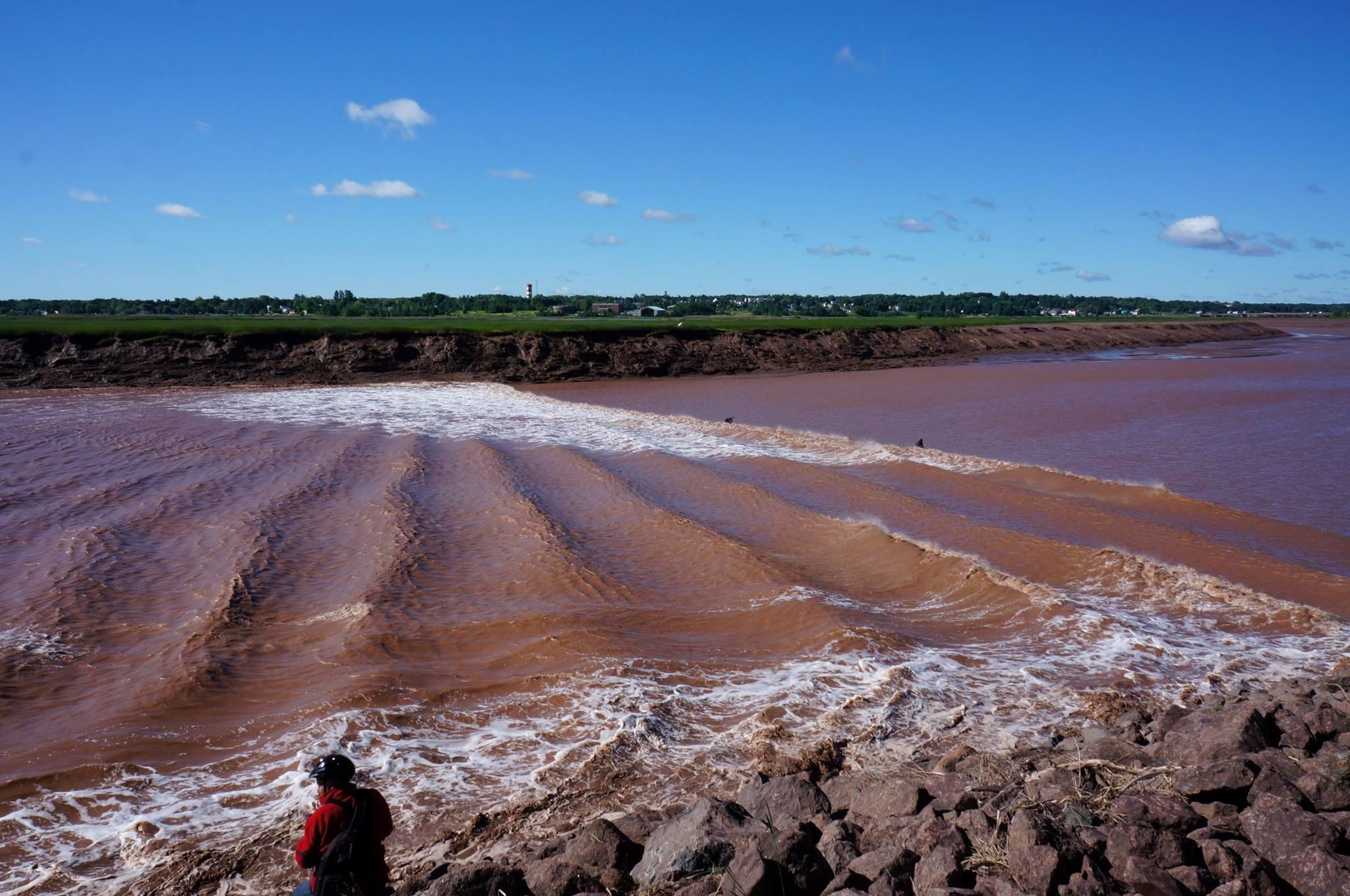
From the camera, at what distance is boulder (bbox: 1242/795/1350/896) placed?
13.2ft

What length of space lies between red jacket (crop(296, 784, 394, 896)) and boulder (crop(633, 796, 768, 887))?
132 centimetres

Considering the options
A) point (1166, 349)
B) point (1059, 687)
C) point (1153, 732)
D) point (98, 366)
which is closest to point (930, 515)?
point (1059, 687)

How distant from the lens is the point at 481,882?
178 inches

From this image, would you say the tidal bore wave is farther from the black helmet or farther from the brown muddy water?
the black helmet

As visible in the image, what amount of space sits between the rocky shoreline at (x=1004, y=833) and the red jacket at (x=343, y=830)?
32 centimetres

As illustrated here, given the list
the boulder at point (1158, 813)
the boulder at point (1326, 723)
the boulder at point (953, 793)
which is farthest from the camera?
the boulder at point (1326, 723)

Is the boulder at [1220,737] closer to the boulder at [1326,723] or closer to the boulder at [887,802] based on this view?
the boulder at [1326,723]

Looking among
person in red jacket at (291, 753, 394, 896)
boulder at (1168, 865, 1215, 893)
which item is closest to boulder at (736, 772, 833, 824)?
boulder at (1168, 865, 1215, 893)

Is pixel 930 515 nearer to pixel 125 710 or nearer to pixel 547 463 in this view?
pixel 547 463

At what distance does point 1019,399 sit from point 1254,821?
28.8 m

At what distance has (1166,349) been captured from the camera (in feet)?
221

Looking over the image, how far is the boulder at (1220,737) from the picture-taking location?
5270 millimetres

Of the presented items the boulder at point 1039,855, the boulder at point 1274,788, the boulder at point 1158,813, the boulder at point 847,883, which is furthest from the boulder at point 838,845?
the boulder at point 1274,788

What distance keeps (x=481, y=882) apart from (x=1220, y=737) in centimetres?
441
